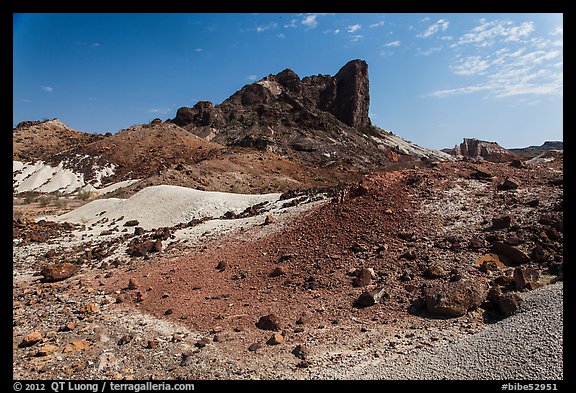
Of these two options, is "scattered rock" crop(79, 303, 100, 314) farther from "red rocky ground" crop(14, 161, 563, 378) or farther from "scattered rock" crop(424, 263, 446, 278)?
"scattered rock" crop(424, 263, 446, 278)

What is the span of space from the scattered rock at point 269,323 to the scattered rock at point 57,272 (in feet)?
17.4

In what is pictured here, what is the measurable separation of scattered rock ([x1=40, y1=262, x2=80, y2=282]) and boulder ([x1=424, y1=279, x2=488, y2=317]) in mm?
7594

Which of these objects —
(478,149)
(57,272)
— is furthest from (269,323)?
(478,149)

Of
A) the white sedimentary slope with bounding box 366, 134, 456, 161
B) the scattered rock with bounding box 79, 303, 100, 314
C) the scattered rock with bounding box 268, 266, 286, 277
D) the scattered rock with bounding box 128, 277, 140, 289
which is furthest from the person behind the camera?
the white sedimentary slope with bounding box 366, 134, 456, 161

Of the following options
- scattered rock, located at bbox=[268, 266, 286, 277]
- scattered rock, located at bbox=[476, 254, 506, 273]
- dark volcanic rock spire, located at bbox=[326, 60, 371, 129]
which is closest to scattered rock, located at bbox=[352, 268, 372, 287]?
scattered rock, located at bbox=[268, 266, 286, 277]

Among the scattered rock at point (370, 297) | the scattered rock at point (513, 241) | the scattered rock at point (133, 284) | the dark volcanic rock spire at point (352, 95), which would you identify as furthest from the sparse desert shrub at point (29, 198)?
the dark volcanic rock spire at point (352, 95)

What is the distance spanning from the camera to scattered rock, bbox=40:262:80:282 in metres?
8.19

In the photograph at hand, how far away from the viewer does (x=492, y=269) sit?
20.2ft

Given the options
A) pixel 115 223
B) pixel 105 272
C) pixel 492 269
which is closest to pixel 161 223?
pixel 115 223

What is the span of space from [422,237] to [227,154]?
2431 cm

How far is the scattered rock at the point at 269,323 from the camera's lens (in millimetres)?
5464

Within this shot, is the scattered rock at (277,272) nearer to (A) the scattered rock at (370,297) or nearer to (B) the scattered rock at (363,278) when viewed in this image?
(B) the scattered rock at (363,278)

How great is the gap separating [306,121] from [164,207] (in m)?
36.2
